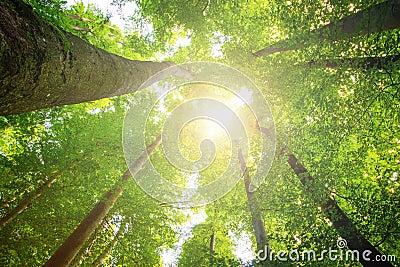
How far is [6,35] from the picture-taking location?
1.28m

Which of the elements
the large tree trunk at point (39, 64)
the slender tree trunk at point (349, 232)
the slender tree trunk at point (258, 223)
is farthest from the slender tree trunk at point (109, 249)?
the large tree trunk at point (39, 64)

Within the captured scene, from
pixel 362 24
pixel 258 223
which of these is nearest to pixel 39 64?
pixel 362 24

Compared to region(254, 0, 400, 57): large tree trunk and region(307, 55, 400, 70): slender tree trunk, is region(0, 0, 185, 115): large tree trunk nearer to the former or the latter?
region(254, 0, 400, 57): large tree trunk

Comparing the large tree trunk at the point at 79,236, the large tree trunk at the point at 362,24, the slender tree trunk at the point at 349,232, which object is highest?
the large tree trunk at the point at 362,24

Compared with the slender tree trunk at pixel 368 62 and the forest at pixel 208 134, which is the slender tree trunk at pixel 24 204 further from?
the slender tree trunk at pixel 368 62

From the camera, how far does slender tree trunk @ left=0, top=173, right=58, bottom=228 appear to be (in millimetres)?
8227

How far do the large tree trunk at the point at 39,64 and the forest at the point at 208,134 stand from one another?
0.01m

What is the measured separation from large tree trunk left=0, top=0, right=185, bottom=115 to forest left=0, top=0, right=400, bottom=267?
0.01m

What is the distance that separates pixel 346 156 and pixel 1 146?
18.6 meters

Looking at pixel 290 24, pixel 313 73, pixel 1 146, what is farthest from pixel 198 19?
pixel 1 146

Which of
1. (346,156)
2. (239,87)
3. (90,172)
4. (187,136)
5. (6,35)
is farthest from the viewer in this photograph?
(187,136)

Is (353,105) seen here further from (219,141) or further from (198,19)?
(219,141)

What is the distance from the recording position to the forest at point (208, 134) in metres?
3.87

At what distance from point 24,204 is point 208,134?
11.0 meters
